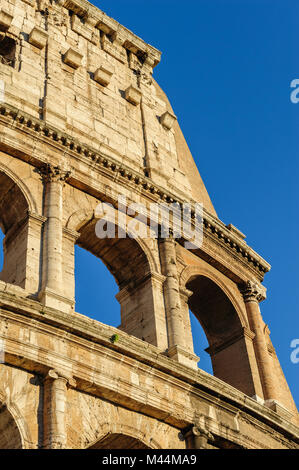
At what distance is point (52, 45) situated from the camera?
23.0m

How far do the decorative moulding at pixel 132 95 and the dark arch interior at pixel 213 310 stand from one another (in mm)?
5454

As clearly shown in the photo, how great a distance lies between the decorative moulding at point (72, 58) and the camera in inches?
904

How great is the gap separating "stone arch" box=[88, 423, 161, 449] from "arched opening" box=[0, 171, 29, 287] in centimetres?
394

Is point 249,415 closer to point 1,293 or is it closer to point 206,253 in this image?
point 206,253

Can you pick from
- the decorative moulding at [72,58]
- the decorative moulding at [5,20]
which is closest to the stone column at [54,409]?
the decorative moulding at [72,58]

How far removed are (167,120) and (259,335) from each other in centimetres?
695

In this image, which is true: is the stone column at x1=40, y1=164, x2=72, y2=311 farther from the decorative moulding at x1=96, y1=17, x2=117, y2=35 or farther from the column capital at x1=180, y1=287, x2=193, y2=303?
the decorative moulding at x1=96, y1=17, x2=117, y2=35

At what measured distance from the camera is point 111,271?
2152 cm

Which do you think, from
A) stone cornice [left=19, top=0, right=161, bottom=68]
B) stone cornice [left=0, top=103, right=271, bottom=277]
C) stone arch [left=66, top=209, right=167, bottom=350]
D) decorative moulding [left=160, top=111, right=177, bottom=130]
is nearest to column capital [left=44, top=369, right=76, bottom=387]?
stone arch [left=66, top=209, right=167, bottom=350]

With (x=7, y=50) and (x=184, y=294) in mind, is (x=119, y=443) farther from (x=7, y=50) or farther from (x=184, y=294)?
(x=7, y=50)

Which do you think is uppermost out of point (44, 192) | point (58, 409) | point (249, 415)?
point (44, 192)
